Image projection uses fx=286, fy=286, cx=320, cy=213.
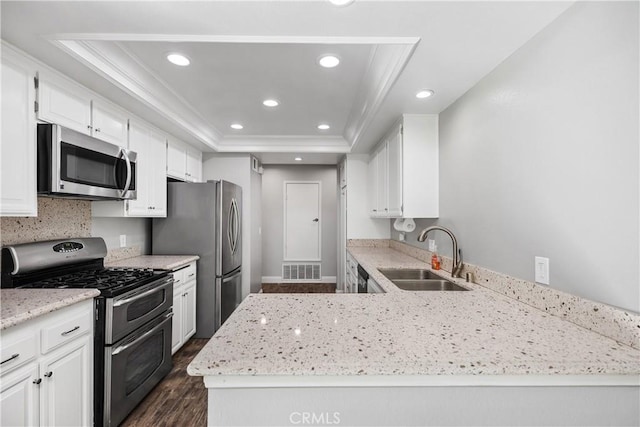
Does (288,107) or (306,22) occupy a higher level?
(288,107)

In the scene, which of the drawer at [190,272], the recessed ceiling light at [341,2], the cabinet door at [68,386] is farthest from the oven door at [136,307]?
the recessed ceiling light at [341,2]

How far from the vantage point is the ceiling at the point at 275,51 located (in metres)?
1.25

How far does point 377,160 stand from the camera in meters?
3.52

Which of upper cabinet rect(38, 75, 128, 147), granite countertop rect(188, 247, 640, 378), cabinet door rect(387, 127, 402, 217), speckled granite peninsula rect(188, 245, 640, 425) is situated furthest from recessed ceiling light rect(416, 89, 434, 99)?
upper cabinet rect(38, 75, 128, 147)

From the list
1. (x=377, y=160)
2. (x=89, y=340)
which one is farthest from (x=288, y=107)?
(x=89, y=340)

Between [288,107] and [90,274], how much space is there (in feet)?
7.24

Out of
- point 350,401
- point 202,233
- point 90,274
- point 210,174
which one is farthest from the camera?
point 210,174

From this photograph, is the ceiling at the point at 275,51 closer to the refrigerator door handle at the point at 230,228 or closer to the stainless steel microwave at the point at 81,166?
the stainless steel microwave at the point at 81,166

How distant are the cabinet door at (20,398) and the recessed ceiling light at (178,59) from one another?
1.93 meters

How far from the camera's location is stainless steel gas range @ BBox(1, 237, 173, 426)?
1703 millimetres

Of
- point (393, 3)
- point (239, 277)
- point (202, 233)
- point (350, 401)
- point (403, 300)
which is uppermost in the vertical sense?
point (393, 3)

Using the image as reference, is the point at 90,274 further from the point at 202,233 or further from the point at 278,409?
the point at 278,409

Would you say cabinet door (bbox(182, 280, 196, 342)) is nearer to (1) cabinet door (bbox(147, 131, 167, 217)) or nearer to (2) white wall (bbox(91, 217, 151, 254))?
(2) white wall (bbox(91, 217, 151, 254))

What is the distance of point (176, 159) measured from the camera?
3340 millimetres
